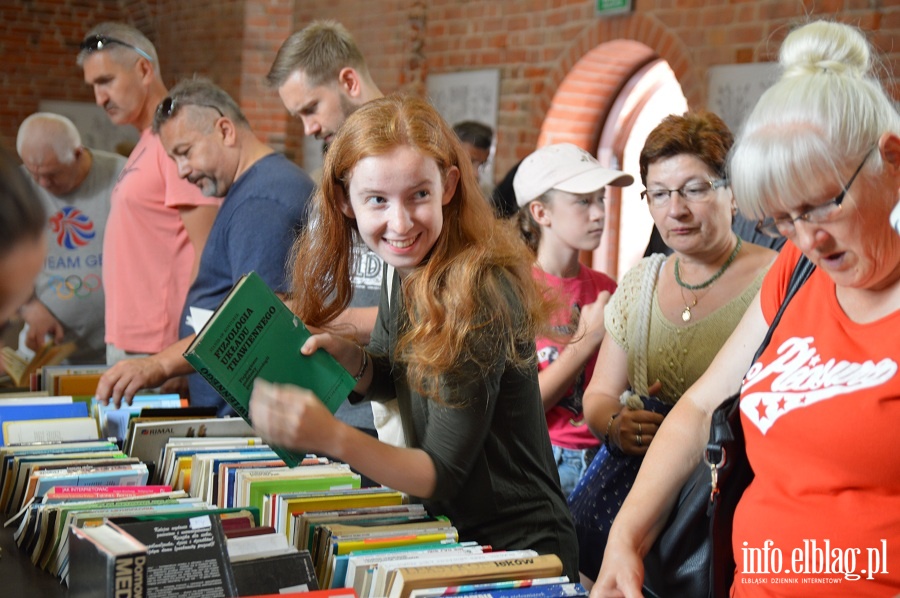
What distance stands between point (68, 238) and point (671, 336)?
2982 millimetres

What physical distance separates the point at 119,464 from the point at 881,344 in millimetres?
1492

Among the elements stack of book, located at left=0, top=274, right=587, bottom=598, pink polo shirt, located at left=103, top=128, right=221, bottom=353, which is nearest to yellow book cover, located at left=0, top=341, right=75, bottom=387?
pink polo shirt, located at left=103, top=128, right=221, bottom=353

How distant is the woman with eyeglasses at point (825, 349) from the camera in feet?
4.25

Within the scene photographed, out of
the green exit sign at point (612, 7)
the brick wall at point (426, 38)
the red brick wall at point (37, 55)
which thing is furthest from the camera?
the red brick wall at point (37, 55)

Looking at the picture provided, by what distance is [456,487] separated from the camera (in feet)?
5.32

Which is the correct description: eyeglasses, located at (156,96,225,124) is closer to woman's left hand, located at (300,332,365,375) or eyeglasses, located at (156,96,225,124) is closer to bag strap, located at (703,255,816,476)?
woman's left hand, located at (300,332,365,375)

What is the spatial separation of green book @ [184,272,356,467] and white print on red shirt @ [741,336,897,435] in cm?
65

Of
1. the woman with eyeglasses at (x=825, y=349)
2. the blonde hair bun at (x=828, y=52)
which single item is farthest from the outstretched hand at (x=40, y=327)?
the blonde hair bun at (x=828, y=52)

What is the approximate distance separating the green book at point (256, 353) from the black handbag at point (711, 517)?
1.90 ft

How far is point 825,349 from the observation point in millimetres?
1386

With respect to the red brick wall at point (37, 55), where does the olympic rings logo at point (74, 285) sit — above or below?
below

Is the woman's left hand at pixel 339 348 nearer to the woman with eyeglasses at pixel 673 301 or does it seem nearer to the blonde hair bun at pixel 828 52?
the woman with eyeglasses at pixel 673 301

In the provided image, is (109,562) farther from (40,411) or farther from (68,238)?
(68,238)

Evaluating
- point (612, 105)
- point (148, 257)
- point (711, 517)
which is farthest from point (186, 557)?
point (612, 105)
